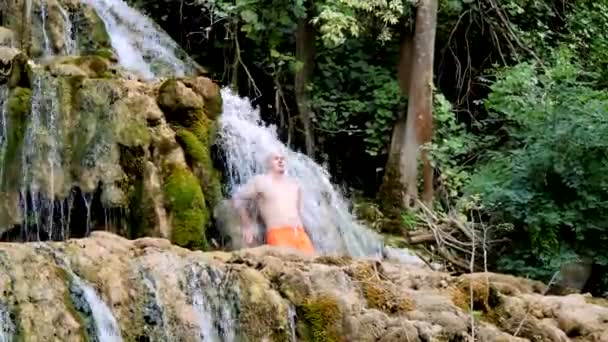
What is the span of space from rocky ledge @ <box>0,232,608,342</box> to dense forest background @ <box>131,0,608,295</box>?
2132mm

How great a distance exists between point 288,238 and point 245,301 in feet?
7.41

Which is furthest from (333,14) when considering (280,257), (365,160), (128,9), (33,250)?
(33,250)

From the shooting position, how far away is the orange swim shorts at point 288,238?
6739mm

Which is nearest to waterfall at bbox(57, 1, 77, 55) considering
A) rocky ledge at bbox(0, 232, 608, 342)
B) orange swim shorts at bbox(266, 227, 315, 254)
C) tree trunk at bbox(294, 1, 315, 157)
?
tree trunk at bbox(294, 1, 315, 157)

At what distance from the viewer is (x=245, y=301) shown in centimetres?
454

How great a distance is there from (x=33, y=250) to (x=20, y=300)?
0.36 meters

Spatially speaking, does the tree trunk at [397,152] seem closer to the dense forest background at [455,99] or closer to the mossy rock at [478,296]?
the dense forest background at [455,99]

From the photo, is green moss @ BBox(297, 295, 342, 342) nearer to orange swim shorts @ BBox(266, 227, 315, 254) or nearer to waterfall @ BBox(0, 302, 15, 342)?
waterfall @ BBox(0, 302, 15, 342)

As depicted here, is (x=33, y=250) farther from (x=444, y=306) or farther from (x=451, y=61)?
(x=451, y=61)

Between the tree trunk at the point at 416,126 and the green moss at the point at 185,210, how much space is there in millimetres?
3153

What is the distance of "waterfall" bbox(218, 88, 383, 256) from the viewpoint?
25.7 feet

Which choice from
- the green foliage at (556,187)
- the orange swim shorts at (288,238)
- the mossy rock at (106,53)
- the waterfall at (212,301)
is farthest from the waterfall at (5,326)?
the mossy rock at (106,53)

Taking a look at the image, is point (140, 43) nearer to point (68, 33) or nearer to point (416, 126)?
point (68, 33)

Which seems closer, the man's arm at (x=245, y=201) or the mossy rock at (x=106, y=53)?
the man's arm at (x=245, y=201)
